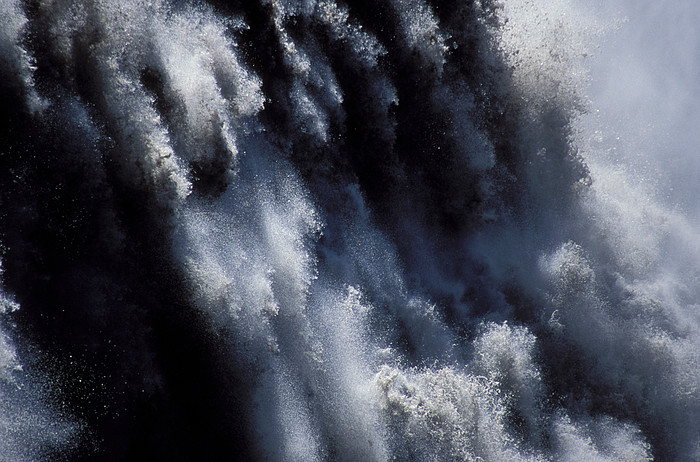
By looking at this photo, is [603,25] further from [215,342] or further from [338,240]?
[215,342]

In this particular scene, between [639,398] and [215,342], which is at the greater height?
[215,342]

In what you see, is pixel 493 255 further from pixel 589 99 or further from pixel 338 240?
pixel 589 99

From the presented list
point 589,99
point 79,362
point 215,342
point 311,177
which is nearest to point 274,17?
point 311,177

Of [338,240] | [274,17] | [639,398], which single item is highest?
[274,17]

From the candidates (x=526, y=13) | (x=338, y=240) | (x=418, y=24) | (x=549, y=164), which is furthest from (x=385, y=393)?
(x=526, y=13)

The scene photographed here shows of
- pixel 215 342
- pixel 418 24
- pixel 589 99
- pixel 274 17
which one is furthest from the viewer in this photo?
pixel 589 99

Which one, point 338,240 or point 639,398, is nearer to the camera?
point 338,240

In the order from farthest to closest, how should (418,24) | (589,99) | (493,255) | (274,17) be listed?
(589,99)
(493,255)
(418,24)
(274,17)
